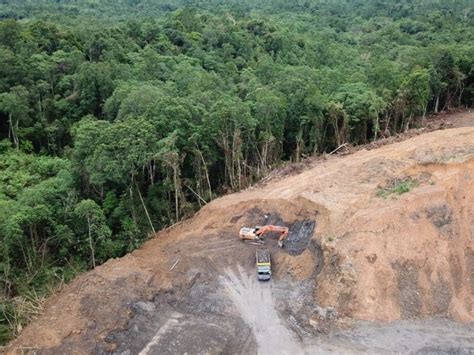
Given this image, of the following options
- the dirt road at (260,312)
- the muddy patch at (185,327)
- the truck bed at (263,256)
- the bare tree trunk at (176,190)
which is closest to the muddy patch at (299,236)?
the truck bed at (263,256)

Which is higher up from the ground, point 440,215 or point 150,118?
point 150,118

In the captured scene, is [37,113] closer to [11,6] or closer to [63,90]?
[63,90]

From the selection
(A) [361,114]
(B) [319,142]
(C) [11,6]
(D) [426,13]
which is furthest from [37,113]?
(D) [426,13]

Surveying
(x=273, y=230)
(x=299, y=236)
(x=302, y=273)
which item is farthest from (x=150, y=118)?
(x=302, y=273)

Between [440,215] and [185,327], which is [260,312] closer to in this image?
[185,327]

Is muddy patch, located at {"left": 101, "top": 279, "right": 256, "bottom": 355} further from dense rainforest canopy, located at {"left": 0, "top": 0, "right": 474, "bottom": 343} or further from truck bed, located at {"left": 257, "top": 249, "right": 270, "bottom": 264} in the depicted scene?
dense rainforest canopy, located at {"left": 0, "top": 0, "right": 474, "bottom": 343}

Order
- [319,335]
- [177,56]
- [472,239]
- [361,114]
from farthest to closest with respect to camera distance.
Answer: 1. [177,56]
2. [361,114]
3. [472,239]
4. [319,335]
